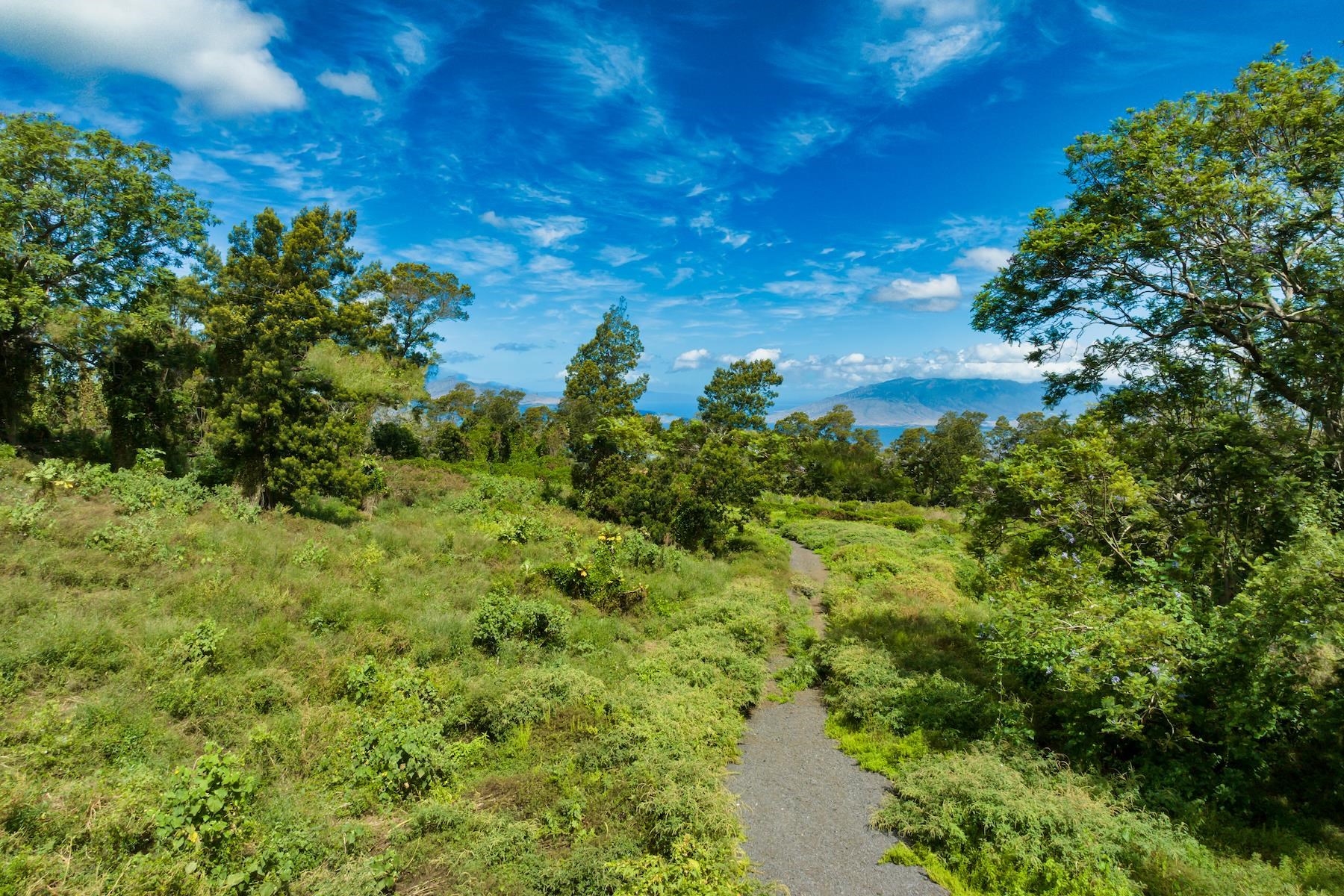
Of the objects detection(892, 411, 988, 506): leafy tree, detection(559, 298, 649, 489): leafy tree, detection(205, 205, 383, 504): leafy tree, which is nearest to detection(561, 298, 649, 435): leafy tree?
detection(559, 298, 649, 489): leafy tree

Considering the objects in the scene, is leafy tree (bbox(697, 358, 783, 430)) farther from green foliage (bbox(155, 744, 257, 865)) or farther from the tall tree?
green foliage (bbox(155, 744, 257, 865))

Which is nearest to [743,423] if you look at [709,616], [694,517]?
[694,517]

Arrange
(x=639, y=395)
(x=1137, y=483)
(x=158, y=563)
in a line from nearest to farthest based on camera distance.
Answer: (x=1137, y=483) → (x=158, y=563) → (x=639, y=395)

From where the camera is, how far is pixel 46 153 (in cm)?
1333

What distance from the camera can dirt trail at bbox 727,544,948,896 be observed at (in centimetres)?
631

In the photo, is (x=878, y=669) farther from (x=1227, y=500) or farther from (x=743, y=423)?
(x=743, y=423)

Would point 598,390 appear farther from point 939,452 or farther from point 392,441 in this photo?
point 939,452

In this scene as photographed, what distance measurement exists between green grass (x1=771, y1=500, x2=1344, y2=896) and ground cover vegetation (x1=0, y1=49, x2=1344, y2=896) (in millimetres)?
55

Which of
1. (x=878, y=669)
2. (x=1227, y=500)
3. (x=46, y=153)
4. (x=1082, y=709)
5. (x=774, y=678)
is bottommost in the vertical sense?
(x=774, y=678)

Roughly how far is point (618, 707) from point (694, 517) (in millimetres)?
13469

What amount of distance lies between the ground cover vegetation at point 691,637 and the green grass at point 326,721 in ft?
0.16

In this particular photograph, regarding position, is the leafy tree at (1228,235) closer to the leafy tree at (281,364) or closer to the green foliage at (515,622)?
the green foliage at (515,622)

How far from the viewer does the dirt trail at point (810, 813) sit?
6.31m

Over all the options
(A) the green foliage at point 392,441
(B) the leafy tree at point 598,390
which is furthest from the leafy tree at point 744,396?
(A) the green foliage at point 392,441
